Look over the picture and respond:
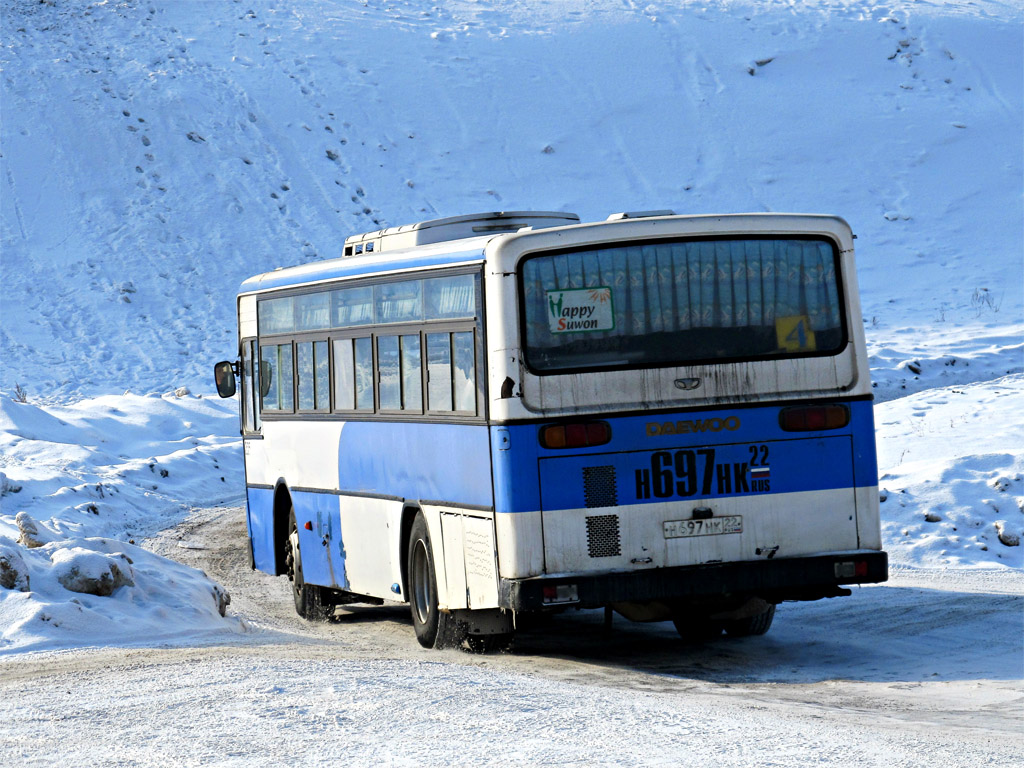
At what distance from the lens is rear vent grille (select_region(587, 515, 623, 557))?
9.31m

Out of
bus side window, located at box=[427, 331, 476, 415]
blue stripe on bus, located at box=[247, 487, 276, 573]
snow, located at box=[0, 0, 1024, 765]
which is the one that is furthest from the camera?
snow, located at box=[0, 0, 1024, 765]

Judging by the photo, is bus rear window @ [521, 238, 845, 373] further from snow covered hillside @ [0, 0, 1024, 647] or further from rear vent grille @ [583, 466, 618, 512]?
snow covered hillside @ [0, 0, 1024, 647]

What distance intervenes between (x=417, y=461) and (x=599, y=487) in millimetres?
1825

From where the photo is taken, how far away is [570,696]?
7676 mm

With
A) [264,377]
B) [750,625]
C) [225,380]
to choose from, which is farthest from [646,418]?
[225,380]

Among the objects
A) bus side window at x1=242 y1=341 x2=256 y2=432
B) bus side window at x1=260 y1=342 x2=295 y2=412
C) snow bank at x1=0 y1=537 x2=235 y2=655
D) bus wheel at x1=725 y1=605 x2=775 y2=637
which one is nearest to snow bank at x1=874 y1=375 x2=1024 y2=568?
bus wheel at x1=725 y1=605 x2=775 y2=637

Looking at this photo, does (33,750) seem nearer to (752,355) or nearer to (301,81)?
(752,355)

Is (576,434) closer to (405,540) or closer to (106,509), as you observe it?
(405,540)

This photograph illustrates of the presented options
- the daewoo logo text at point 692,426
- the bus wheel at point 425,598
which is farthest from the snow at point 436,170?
the daewoo logo text at point 692,426

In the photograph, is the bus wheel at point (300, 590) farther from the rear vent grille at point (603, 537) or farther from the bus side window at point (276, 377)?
→ the rear vent grille at point (603, 537)

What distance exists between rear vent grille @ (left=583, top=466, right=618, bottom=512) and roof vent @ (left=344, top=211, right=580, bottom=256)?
2.56 metres

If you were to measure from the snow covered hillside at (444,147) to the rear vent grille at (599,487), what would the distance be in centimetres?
1666

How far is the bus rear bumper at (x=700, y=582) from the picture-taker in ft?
30.1

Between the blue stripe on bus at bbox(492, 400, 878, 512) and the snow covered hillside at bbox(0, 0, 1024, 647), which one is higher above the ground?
the snow covered hillside at bbox(0, 0, 1024, 647)
